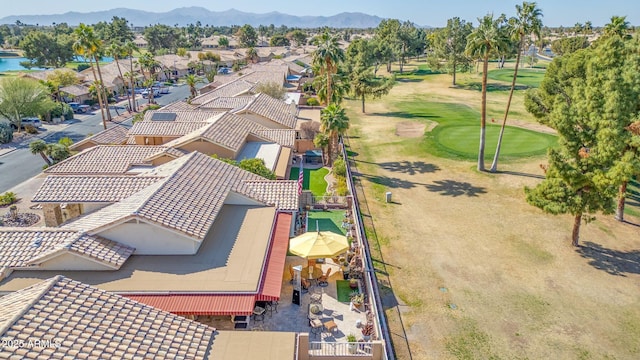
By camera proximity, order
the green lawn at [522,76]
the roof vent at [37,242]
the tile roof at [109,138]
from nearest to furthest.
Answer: the roof vent at [37,242] → the tile roof at [109,138] → the green lawn at [522,76]

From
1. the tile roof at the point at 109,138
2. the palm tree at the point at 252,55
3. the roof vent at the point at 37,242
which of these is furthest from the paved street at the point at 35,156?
the palm tree at the point at 252,55

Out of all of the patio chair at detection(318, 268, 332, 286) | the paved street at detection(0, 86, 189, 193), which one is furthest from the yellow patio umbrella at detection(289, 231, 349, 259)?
the paved street at detection(0, 86, 189, 193)

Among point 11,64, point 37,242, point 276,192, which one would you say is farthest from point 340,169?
point 11,64

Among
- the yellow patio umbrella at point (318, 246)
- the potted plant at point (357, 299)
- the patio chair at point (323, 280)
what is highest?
the yellow patio umbrella at point (318, 246)

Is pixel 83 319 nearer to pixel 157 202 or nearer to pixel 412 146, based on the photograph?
pixel 157 202

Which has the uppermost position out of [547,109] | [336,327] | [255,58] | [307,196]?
[255,58]

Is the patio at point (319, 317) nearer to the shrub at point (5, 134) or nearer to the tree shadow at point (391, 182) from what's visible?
the tree shadow at point (391, 182)

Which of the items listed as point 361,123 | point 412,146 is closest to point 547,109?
point 412,146
